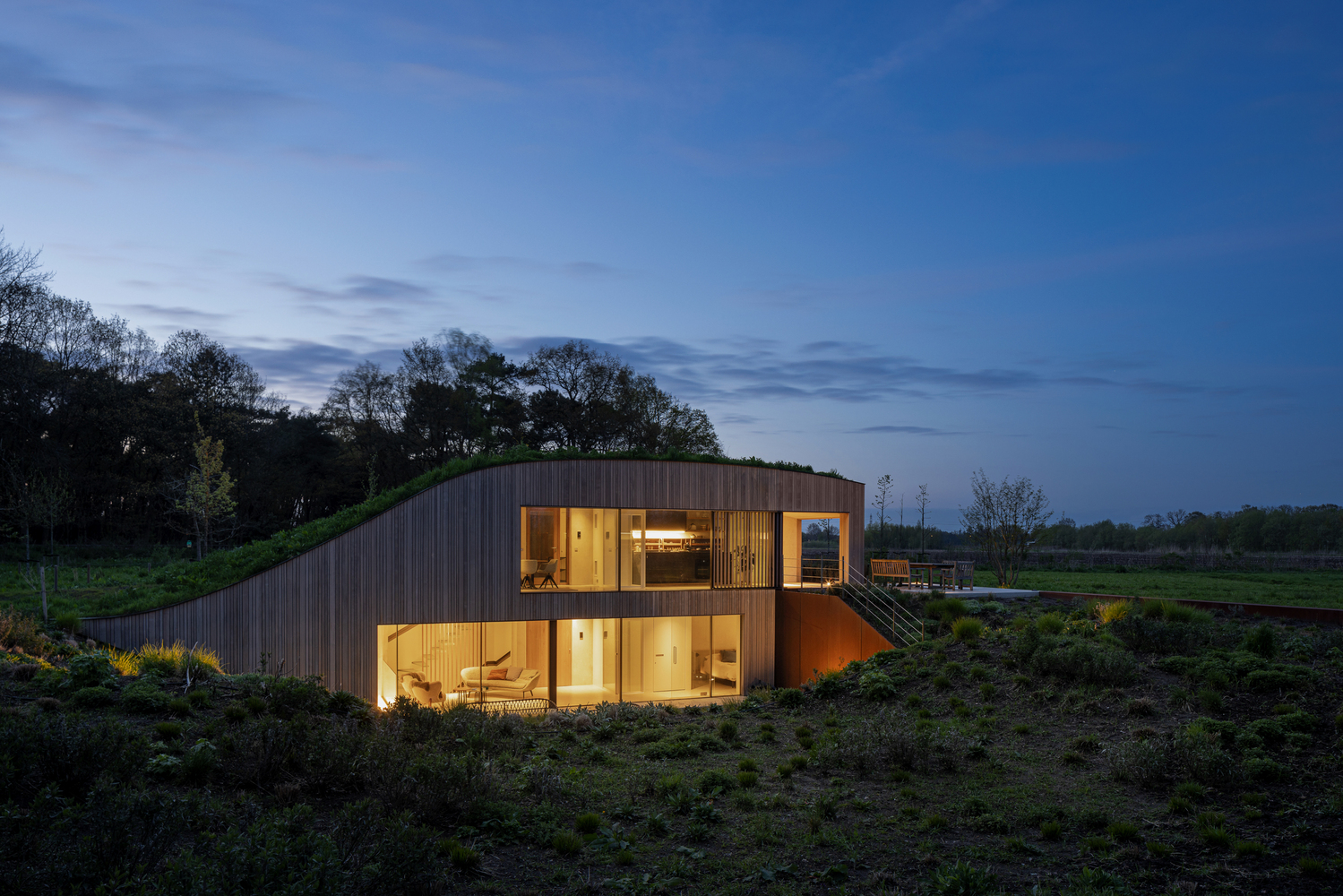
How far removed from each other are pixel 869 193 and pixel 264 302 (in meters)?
17.4

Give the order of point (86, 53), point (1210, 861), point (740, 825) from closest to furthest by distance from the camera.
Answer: point (1210, 861) < point (740, 825) < point (86, 53)

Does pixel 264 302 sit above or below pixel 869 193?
below

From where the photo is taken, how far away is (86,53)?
8805 millimetres

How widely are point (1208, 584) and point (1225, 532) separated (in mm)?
21276

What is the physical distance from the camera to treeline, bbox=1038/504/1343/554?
3434 cm

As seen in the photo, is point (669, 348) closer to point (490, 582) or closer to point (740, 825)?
point (490, 582)

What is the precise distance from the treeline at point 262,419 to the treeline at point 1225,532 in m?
21.3

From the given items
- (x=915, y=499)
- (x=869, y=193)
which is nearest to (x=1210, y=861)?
(x=869, y=193)

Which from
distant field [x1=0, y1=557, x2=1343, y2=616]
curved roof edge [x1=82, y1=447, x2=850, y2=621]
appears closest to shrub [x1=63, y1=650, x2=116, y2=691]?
curved roof edge [x1=82, y1=447, x2=850, y2=621]

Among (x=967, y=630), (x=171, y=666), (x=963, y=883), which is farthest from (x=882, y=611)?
(x=171, y=666)

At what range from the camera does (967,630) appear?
40.7 ft

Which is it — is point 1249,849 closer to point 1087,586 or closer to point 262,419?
point 1087,586

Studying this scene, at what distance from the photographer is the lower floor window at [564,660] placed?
13773 mm

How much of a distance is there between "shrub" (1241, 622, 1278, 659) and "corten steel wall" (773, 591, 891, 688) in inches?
220
